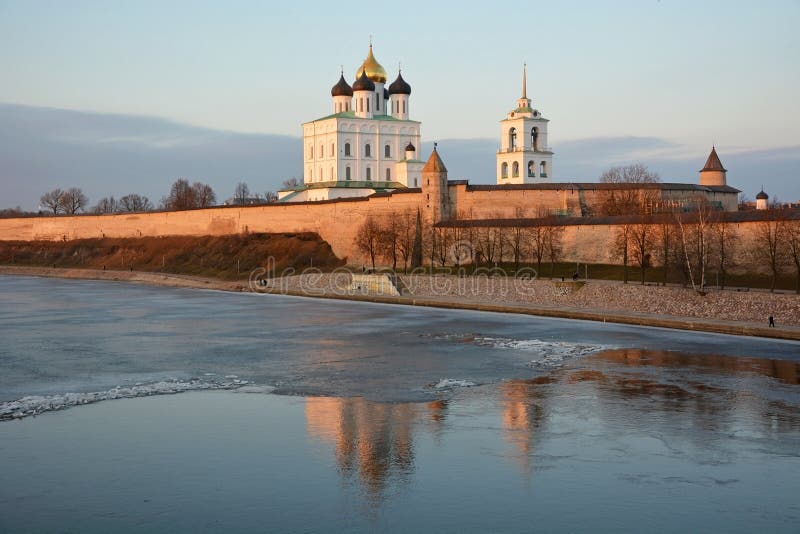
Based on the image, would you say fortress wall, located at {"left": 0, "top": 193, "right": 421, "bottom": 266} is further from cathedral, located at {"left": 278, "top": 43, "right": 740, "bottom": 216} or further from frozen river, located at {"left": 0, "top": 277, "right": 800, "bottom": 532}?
frozen river, located at {"left": 0, "top": 277, "right": 800, "bottom": 532}

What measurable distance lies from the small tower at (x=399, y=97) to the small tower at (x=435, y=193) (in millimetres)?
17669

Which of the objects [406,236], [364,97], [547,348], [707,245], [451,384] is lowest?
[451,384]

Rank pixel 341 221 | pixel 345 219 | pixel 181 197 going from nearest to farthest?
pixel 345 219
pixel 341 221
pixel 181 197

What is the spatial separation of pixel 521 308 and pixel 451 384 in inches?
398

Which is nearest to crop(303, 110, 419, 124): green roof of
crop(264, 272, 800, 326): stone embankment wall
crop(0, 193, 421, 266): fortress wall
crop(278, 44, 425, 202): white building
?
crop(278, 44, 425, 202): white building

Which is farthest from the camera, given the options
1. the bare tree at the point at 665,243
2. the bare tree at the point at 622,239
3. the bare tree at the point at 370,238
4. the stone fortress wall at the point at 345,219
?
the bare tree at the point at 370,238

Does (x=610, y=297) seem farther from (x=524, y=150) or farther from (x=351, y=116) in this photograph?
(x=351, y=116)

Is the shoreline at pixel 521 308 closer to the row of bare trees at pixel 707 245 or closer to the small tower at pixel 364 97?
the row of bare trees at pixel 707 245

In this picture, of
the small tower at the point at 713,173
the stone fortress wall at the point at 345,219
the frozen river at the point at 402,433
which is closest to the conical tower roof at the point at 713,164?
the small tower at the point at 713,173

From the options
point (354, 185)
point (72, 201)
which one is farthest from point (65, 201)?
point (354, 185)

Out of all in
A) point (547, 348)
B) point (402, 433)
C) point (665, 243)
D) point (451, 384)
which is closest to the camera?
point (402, 433)

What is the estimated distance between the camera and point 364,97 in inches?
1911

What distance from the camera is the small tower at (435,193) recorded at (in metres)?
32.6

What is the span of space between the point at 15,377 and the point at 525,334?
925 cm
